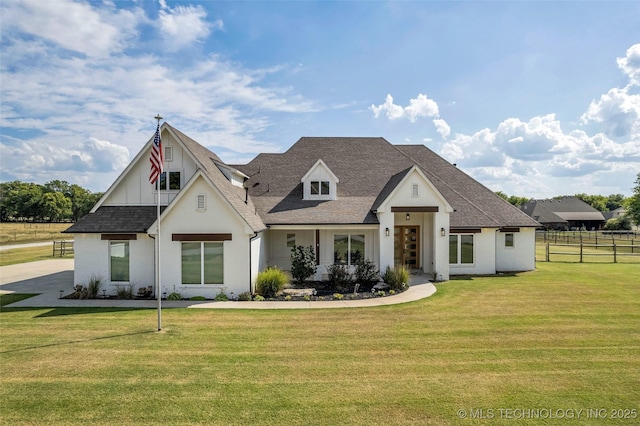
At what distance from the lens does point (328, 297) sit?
1555 centimetres

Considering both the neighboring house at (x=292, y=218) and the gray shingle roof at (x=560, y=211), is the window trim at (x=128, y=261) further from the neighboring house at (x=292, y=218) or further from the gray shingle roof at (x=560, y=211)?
the gray shingle roof at (x=560, y=211)

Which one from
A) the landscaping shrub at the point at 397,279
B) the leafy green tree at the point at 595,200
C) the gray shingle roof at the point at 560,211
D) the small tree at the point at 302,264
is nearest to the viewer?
the landscaping shrub at the point at 397,279

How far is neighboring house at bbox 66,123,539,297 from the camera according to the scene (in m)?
15.4

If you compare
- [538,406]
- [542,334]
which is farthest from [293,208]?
[538,406]

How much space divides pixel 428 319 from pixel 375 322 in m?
1.97

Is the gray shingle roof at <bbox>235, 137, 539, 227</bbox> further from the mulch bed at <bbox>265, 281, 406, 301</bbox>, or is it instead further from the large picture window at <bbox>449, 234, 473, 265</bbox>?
the mulch bed at <bbox>265, 281, 406, 301</bbox>

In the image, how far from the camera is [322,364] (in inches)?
335

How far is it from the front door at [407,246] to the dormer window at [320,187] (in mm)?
5120

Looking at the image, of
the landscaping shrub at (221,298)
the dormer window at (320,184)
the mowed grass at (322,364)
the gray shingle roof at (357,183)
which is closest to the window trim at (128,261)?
the mowed grass at (322,364)

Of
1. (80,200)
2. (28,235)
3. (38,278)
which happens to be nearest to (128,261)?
(38,278)

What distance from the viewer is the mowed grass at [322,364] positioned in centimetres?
655

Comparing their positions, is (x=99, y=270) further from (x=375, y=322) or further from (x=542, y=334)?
(x=542, y=334)

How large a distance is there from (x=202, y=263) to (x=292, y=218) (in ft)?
19.2

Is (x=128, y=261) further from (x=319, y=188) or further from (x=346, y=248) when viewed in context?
(x=346, y=248)
